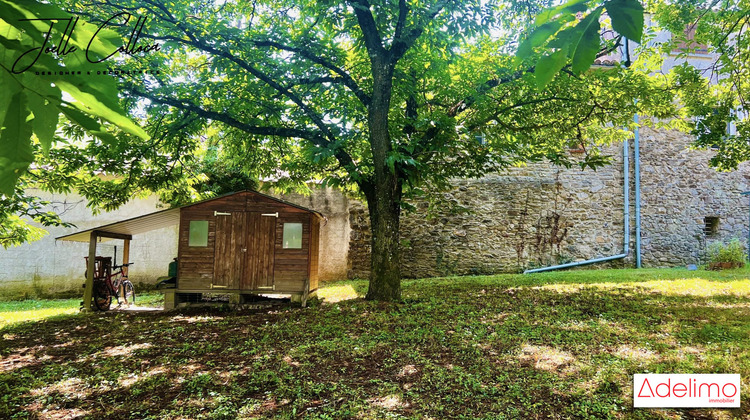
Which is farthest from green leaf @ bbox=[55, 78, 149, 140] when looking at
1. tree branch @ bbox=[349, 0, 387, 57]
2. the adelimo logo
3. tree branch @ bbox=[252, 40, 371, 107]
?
tree branch @ bbox=[349, 0, 387, 57]

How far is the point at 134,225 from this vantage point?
312 inches

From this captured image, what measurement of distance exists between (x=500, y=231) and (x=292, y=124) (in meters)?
6.79

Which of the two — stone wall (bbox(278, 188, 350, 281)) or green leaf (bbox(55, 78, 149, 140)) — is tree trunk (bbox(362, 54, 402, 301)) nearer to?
stone wall (bbox(278, 188, 350, 281))

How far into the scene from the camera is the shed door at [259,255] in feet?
25.0

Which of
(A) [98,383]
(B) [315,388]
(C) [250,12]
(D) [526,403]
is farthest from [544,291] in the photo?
(C) [250,12]

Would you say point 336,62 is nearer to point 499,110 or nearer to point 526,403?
point 499,110

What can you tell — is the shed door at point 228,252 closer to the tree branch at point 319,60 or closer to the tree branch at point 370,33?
the tree branch at point 319,60

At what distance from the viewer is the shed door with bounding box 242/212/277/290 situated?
25.0 ft

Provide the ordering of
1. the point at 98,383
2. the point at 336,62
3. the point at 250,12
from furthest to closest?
1. the point at 250,12
2. the point at 336,62
3. the point at 98,383

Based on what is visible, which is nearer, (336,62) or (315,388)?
(315,388)

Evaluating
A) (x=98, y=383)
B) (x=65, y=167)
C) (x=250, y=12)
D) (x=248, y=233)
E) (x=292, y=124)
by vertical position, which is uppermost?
(x=250, y=12)

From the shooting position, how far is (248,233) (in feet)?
25.3

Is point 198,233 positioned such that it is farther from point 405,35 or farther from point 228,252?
point 405,35

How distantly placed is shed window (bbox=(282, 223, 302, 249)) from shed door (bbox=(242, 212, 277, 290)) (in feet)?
0.74
